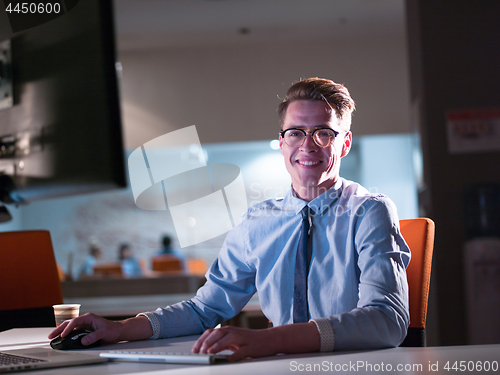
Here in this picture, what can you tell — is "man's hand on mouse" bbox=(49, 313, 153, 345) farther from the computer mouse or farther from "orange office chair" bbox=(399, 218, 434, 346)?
"orange office chair" bbox=(399, 218, 434, 346)

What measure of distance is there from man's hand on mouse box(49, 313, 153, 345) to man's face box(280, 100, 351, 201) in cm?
50

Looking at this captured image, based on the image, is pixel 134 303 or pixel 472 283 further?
pixel 134 303

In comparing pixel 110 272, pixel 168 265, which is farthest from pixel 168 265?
pixel 110 272

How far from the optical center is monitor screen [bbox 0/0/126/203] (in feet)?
3.76

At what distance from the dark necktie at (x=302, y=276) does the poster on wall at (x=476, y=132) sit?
2.00 m

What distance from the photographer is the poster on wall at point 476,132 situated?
9.14 ft

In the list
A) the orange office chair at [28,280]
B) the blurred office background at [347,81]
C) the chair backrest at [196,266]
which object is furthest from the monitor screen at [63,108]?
the chair backrest at [196,266]

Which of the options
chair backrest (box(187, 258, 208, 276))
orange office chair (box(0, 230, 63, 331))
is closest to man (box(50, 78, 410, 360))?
orange office chair (box(0, 230, 63, 331))

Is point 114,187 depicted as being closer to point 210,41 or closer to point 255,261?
point 255,261

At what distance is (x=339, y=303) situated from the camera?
1.07 m

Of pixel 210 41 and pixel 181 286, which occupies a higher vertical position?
pixel 210 41

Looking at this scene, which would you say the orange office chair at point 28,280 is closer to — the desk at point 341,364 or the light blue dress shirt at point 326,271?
the light blue dress shirt at point 326,271

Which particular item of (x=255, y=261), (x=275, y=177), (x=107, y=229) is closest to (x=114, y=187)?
(x=255, y=261)

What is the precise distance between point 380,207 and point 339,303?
23 centimetres
